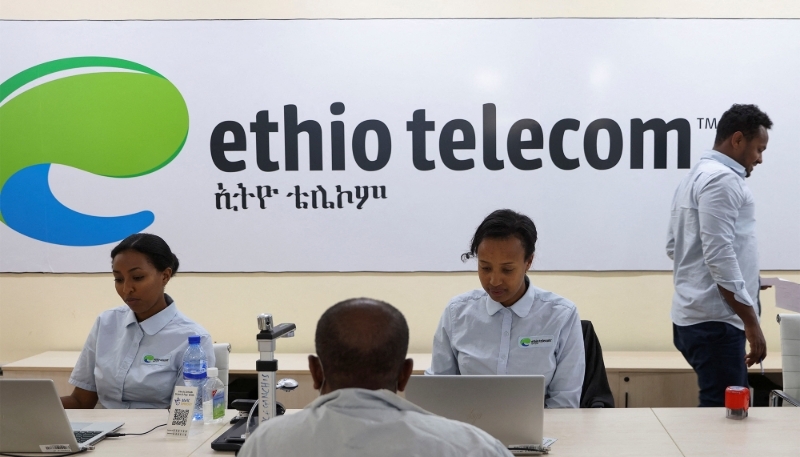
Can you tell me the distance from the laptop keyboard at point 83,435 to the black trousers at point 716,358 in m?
2.27

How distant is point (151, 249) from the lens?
2.64m

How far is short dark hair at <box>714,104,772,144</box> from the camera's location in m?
3.11

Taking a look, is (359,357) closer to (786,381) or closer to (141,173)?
(786,381)

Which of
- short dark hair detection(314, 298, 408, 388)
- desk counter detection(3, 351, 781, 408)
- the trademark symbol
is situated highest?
the trademark symbol

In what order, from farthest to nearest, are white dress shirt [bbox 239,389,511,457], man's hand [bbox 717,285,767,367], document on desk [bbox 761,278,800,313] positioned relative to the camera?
man's hand [bbox 717,285,767,367] → document on desk [bbox 761,278,800,313] → white dress shirt [bbox 239,389,511,457]

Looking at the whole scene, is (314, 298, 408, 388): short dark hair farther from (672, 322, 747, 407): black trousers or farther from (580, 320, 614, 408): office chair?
(672, 322, 747, 407): black trousers

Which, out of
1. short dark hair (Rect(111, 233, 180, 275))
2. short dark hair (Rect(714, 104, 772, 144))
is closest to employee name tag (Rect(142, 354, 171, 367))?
short dark hair (Rect(111, 233, 180, 275))

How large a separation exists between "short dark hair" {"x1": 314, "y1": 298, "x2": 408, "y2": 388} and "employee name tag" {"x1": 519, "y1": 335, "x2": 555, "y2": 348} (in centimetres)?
122

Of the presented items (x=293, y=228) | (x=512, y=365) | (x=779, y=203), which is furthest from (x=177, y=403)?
(x=779, y=203)

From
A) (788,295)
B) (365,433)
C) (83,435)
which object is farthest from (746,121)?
(83,435)

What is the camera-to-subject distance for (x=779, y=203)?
3.89 metres

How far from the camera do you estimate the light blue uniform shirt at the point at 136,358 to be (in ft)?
8.32

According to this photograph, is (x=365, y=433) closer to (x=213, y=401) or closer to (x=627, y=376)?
(x=213, y=401)

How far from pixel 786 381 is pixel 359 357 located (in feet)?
7.25
